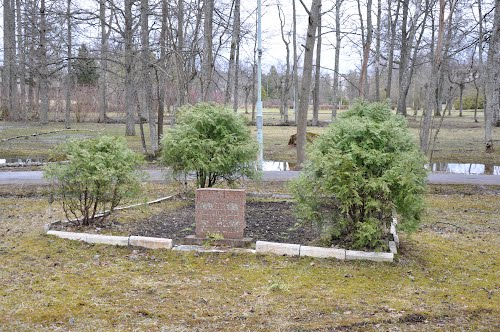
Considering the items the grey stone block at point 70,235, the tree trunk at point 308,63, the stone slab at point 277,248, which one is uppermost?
the tree trunk at point 308,63

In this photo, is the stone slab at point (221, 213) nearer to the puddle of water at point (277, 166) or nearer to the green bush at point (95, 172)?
the green bush at point (95, 172)

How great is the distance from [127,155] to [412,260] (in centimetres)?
449

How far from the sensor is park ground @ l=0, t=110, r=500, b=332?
4.73 m

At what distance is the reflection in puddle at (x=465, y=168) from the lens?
17.1 metres

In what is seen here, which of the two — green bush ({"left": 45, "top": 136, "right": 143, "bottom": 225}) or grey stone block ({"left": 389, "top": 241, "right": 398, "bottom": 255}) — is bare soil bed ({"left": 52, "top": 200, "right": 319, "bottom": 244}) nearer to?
green bush ({"left": 45, "top": 136, "right": 143, "bottom": 225})

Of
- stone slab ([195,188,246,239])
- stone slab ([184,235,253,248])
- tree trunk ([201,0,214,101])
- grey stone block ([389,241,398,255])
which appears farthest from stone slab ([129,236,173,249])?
tree trunk ([201,0,214,101])

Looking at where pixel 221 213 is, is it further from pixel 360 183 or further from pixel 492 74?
pixel 492 74

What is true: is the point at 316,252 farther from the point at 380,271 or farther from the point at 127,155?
the point at 127,155

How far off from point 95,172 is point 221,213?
6.58 feet

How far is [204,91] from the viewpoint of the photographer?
53.2ft

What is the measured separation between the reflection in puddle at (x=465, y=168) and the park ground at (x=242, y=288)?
9.36m

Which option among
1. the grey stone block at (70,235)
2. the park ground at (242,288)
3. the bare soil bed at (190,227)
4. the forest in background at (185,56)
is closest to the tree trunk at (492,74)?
the forest in background at (185,56)

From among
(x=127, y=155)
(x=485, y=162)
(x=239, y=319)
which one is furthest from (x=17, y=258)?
(x=485, y=162)

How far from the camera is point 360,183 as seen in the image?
6602mm
